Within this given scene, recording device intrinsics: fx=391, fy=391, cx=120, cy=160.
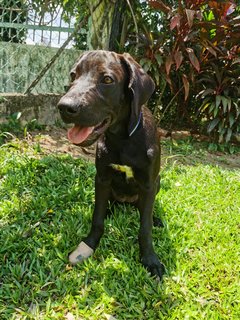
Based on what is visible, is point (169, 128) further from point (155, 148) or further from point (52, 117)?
point (155, 148)

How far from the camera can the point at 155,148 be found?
2.69 m

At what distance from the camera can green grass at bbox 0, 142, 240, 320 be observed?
2381mm

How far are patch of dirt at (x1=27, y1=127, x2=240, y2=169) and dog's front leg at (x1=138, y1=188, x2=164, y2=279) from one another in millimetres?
1994

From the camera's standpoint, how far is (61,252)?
9.10ft

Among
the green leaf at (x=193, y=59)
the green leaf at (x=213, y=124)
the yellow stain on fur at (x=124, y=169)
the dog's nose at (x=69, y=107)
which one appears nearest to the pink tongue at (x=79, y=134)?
the dog's nose at (x=69, y=107)

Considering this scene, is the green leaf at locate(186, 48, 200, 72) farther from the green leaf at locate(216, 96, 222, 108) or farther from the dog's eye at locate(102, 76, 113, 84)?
the dog's eye at locate(102, 76, 113, 84)

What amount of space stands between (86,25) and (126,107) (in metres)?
4.08

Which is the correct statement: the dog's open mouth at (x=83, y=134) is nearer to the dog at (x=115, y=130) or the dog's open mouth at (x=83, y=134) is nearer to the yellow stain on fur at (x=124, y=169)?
the dog at (x=115, y=130)

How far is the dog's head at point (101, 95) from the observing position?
2.15 m

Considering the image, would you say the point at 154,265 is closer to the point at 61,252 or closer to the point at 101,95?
the point at 61,252

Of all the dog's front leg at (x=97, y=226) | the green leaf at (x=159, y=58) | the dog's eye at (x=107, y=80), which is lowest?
the dog's front leg at (x=97, y=226)

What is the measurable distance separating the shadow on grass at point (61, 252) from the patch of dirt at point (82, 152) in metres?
0.81

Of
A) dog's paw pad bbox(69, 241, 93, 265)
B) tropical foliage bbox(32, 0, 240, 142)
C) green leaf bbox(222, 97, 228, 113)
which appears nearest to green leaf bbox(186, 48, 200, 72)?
tropical foliage bbox(32, 0, 240, 142)

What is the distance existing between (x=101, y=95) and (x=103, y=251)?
3.89 feet
